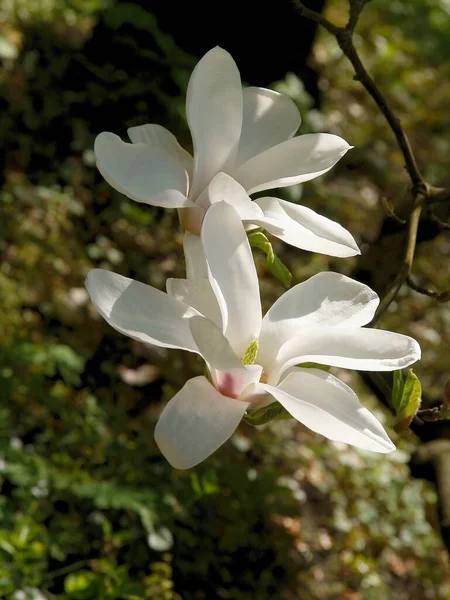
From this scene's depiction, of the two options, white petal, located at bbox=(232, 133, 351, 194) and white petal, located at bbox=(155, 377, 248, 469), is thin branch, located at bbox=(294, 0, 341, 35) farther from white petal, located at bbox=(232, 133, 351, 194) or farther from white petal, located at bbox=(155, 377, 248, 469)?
white petal, located at bbox=(155, 377, 248, 469)

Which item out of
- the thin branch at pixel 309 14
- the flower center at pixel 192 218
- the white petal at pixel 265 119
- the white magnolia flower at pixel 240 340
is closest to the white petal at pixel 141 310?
the white magnolia flower at pixel 240 340

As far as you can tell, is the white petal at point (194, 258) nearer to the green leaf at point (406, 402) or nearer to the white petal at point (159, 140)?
the white petal at point (159, 140)

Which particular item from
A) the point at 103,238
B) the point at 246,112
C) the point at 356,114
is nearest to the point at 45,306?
the point at 103,238

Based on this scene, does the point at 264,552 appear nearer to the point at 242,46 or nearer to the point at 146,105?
the point at 146,105

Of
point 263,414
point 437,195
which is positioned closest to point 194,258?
point 263,414

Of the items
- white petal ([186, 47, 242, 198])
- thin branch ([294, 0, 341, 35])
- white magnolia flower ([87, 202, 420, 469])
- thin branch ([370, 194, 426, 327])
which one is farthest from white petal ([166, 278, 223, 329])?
thin branch ([294, 0, 341, 35])
